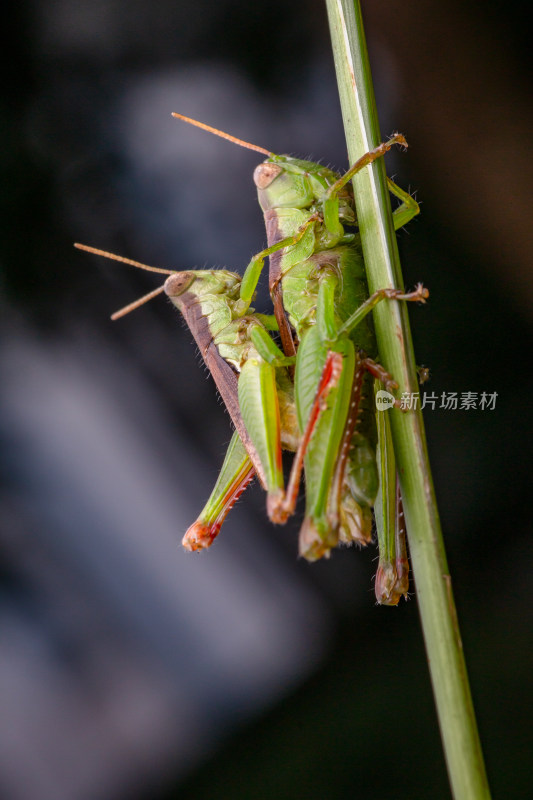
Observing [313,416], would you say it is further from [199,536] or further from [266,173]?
[266,173]

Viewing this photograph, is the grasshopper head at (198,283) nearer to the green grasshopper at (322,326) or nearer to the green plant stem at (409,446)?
the green grasshopper at (322,326)

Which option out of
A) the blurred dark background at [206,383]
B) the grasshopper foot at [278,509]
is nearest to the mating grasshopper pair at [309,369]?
the grasshopper foot at [278,509]

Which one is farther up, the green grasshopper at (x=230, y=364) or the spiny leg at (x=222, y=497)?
the green grasshopper at (x=230, y=364)

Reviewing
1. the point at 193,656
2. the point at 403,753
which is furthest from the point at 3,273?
the point at 403,753

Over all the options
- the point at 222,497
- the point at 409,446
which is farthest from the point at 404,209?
the point at 222,497

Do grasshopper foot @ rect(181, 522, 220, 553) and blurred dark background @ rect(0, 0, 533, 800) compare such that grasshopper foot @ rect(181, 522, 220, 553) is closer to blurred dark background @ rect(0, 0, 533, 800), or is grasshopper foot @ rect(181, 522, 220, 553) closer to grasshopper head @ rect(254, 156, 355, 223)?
grasshopper head @ rect(254, 156, 355, 223)

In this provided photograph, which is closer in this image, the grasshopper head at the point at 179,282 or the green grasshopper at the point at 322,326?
the green grasshopper at the point at 322,326

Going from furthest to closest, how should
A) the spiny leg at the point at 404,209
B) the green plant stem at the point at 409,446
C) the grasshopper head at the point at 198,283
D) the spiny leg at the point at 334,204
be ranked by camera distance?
1. the grasshopper head at the point at 198,283
2. the spiny leg at the point at 404,209
3. the spiny leg at the point at 334,204
4. the green plant stem at the point at 409,446

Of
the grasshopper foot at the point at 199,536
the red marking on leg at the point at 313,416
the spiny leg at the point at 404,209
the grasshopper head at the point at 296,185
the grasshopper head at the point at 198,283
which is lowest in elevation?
the grasshopper foot at the point at 199,536

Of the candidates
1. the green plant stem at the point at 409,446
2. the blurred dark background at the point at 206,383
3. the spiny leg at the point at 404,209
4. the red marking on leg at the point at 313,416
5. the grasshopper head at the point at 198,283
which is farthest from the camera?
the blurred dark background at the point at 206,383
